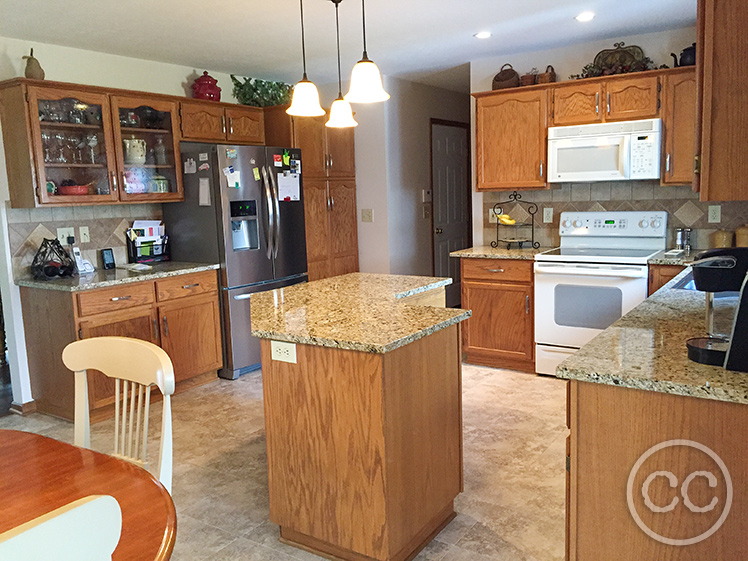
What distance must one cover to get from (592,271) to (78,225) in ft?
11.7

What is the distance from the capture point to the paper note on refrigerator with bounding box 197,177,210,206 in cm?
436

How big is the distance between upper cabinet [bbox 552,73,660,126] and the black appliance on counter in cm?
254

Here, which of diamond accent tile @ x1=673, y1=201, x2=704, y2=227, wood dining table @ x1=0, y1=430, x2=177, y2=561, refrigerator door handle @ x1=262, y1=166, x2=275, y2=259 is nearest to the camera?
wood dining table @ x1=0, y1=430, x2=177, y2=561

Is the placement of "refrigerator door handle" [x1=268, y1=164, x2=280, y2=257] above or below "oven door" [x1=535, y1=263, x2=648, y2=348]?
above

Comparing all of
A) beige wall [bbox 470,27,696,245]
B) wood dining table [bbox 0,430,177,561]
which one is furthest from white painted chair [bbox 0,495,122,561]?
beige wall [bbox 470,27,696,245]

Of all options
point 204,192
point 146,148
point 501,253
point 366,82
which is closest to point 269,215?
point 204,192

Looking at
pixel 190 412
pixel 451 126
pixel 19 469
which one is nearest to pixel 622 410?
pixel 19 469

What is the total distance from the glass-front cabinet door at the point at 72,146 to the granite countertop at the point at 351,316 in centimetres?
181

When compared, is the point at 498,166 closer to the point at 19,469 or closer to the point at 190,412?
the point at 190,412

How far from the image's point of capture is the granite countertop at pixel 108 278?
11.8 feet

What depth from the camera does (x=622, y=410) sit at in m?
1.56

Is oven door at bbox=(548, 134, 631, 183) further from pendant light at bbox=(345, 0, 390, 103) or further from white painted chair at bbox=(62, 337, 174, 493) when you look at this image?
white painted chair at bbox=(62, 337, 174, 493)

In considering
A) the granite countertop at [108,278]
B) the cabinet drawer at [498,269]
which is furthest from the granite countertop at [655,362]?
the granite countertop at [108,278]

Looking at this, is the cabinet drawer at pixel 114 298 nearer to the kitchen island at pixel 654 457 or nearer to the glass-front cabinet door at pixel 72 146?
the glass-front cabinet door at pixel 72 146
